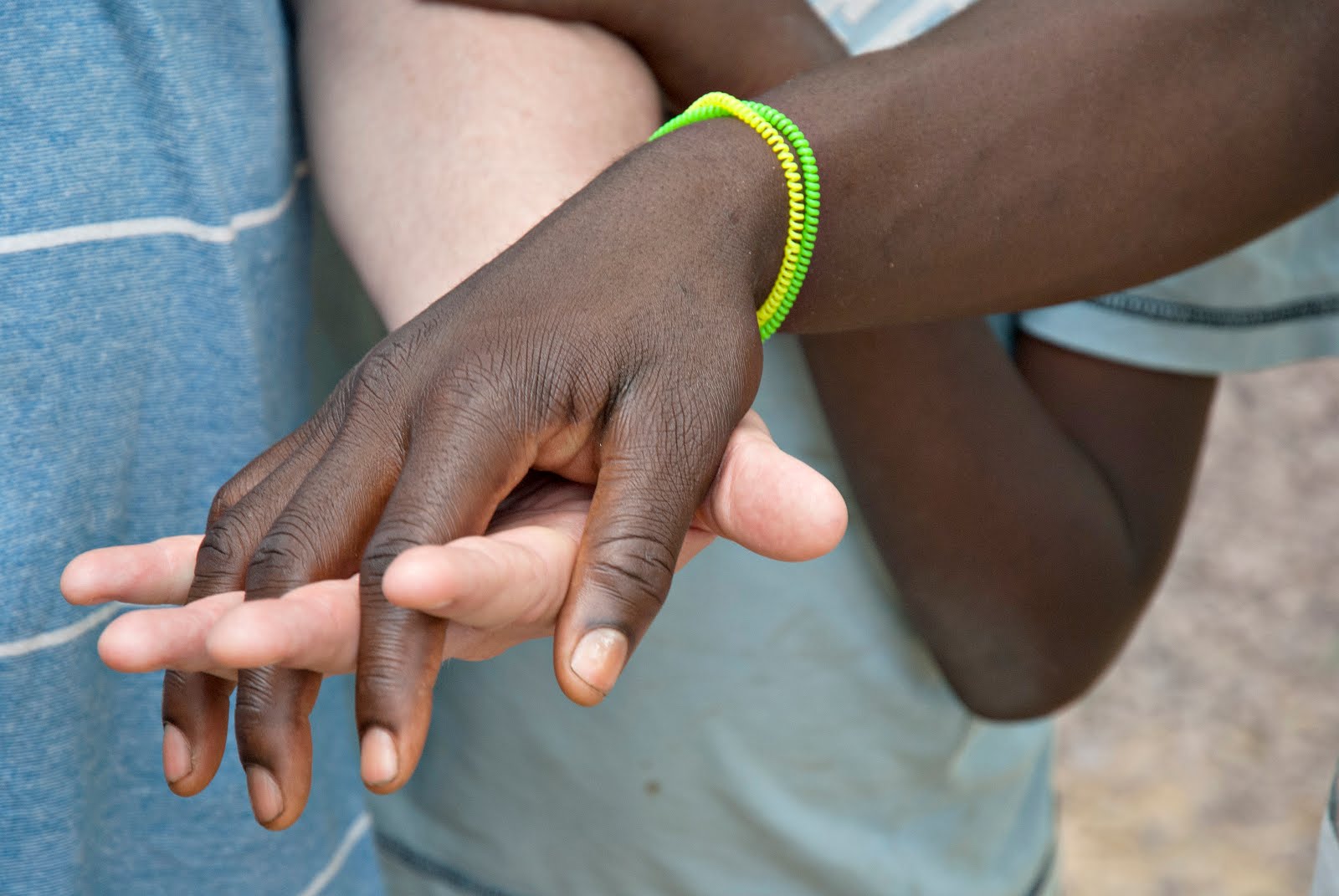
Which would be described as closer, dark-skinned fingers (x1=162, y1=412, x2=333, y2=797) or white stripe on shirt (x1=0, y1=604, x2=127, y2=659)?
dark-skinned fingers (x1=162, y1=412, x2=333, y2=797)

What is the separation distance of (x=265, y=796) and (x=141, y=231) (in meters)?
0.37

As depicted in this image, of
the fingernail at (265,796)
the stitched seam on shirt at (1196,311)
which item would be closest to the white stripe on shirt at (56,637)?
the fingernail at (265,796)

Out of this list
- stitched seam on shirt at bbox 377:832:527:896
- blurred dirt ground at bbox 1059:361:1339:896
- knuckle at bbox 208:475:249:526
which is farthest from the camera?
blurred dirt ground at bbox 1059:361:1339:896

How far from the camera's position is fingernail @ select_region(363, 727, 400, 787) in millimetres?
457

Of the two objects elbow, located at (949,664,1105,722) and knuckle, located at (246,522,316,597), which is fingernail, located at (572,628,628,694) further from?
elbow, located at (949,664,1105,722)

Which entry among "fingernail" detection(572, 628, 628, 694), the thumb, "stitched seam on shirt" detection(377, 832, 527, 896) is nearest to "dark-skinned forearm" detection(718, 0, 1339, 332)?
the thumb

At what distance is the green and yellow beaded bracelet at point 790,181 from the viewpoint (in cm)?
63

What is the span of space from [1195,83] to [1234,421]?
2.39 m

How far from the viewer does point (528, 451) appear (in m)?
0.54

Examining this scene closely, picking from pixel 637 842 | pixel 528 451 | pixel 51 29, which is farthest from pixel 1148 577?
pixel 51 29

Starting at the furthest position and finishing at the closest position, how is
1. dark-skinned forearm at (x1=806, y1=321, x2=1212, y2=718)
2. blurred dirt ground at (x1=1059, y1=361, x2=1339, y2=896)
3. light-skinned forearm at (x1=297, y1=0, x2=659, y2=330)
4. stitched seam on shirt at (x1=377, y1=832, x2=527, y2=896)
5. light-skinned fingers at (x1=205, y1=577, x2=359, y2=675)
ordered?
blurred dirt ground at (x1=1059, y1=361, x2=1339, y2=896)
stitched seam on shirt at (x1=377, y1=832, x2=527, y2=896)
dark-skinned forearm at (x1=806, y1=321, x2=1212, y2=718)
light-skinned forearm at (x1=297, y1=0, x2=659, y2=330)
light-skinned fingers at (x1=205, y1=577, x2=359, y2=675)

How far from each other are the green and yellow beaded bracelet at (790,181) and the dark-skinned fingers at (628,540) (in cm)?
13

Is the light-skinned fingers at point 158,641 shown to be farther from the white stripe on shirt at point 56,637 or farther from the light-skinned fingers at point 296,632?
the white stripe on shirt at point 56,637

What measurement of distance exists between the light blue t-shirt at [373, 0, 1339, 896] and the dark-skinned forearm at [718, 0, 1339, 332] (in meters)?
0.27
